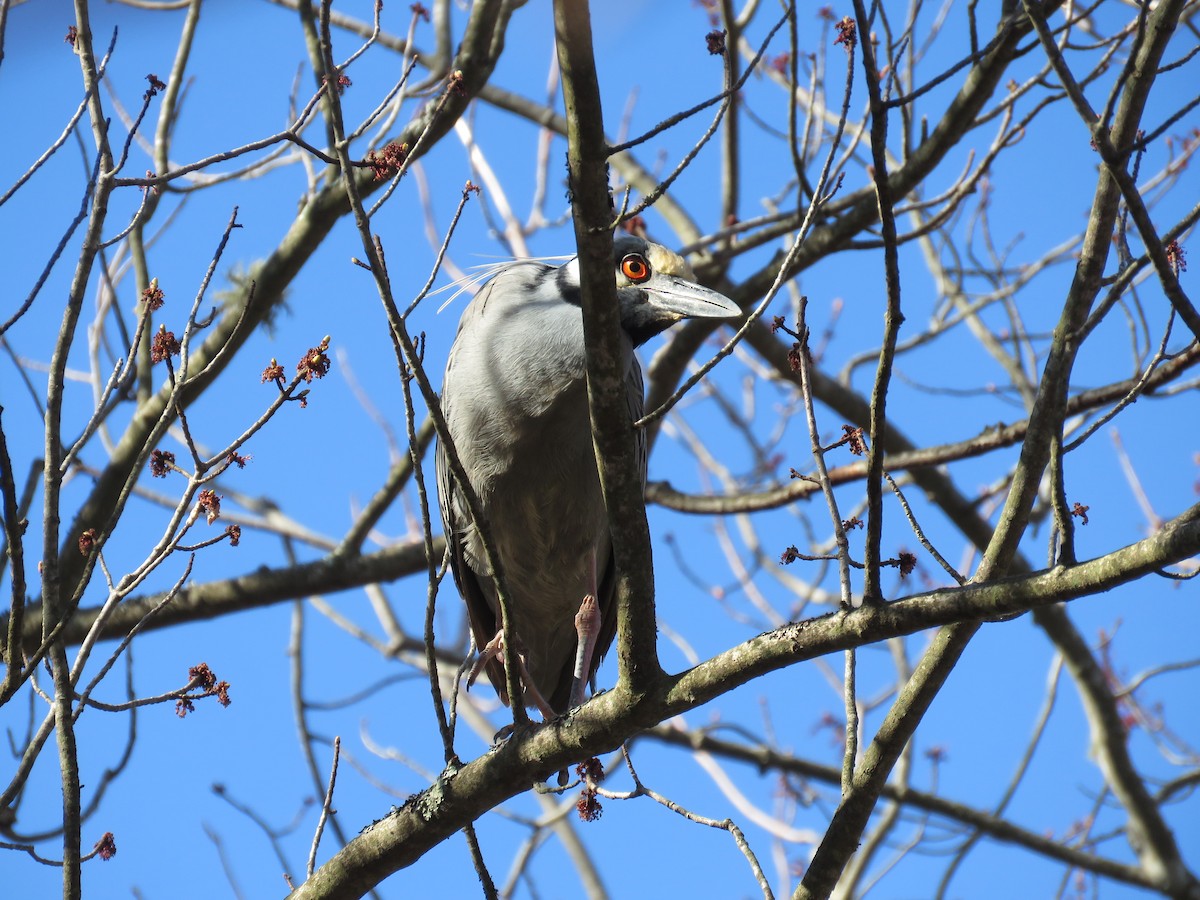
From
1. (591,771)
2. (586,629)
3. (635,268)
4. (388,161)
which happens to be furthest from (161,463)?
(635,268)

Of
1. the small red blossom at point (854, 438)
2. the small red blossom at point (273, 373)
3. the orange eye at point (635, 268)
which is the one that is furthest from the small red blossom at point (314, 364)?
the orange eye at point (635, 268)

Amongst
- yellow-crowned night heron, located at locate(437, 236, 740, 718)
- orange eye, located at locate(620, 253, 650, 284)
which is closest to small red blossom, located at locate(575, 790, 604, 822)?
yellow-crowned night heron, located at locate(437, 236, 740, 718)

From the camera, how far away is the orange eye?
15.4 feet

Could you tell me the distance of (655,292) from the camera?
4559mm

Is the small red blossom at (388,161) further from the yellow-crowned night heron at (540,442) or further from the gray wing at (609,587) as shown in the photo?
the gray wing at (609,587)

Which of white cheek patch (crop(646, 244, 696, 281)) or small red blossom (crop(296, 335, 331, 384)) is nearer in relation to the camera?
small red blossom (crop(296, 335, 331, 384))

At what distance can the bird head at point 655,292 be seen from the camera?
4402 millimetres

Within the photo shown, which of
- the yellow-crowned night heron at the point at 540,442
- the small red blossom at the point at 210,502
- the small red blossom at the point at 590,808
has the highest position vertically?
the yellow-crowned night heron at the point at 540,442

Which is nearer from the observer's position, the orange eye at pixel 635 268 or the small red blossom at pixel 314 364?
the small red blossom at pixel 314 364

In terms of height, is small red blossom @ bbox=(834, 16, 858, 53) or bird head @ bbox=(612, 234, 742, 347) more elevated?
bird head @ bbox=(612, 234, 742, 347)

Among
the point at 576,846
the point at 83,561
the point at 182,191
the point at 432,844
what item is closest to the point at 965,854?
the point at 576,846

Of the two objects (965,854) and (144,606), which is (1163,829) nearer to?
(965,854)

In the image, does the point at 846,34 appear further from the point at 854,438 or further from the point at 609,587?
the point at 609,587

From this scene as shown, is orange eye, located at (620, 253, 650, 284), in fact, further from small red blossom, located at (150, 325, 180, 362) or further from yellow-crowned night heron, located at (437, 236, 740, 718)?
small red blossom, located at (150, 325, 180, 362)
